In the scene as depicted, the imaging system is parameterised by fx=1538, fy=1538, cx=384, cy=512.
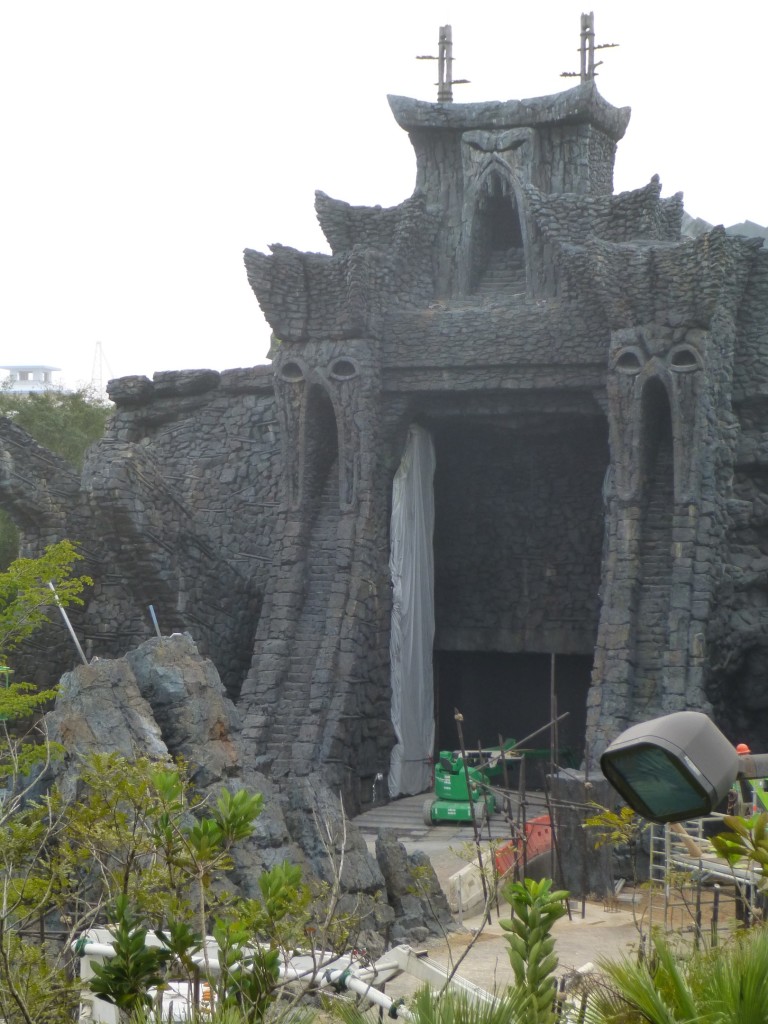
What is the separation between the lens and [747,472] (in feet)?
58.5

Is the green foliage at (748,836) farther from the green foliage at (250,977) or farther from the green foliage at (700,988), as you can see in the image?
the green foliage at (250,977)

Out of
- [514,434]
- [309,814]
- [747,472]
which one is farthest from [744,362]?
[309,814]

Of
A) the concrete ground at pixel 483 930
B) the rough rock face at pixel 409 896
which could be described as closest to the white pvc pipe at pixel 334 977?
the concrete ground at pixel 483 930

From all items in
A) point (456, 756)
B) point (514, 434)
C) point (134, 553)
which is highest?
point (514, 434)

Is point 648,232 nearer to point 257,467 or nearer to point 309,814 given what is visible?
point 257,467

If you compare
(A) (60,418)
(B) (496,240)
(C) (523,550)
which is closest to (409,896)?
(C) (523,550)

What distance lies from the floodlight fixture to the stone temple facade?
11775 millimetres

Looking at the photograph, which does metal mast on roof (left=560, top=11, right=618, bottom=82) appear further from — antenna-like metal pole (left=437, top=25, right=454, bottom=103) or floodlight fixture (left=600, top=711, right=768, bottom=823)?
floodlight fixture (left=600, top=711, right=768, bottom=823)

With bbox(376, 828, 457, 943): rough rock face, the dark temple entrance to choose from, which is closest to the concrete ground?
bbox(376, 828, 457, 943): rough rock face

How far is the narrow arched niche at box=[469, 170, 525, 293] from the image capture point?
1880 cm

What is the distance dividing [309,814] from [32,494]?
6970 millimetres

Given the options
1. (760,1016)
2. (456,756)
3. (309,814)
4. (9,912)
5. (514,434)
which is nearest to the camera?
(760,1016)

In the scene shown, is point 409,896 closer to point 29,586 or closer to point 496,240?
point 29,586

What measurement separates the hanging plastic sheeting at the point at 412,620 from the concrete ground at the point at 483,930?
110 cm
